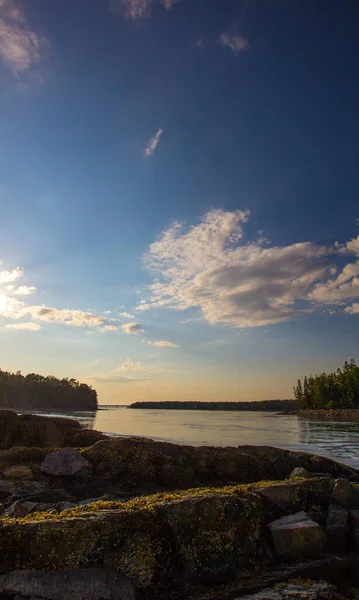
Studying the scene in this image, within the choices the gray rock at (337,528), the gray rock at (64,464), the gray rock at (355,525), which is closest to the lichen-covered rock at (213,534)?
the gray rock at (337,528)

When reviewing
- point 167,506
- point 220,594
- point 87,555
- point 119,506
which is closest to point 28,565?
point 87,555

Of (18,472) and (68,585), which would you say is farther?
(18,472)

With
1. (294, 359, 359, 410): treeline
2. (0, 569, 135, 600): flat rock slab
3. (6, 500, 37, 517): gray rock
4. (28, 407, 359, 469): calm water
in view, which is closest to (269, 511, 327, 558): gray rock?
(0, 569, 135, 600): flat rock slab

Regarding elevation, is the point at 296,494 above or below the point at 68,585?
above

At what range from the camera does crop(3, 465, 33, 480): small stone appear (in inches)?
482

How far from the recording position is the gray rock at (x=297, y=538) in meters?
7.13

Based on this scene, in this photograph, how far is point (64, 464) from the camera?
12867 millimetres

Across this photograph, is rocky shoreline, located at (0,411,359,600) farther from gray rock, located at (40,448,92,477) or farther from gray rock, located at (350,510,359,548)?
gray rock, located at (40,448,92,477)

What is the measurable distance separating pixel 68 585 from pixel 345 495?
6.96 meters

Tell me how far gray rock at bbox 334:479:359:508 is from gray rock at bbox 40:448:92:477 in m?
8.20

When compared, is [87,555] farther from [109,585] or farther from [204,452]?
[204,452]

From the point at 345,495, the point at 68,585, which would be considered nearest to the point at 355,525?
the point at 345,495

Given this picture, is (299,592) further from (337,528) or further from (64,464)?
(64,464)

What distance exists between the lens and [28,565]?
5.47 meters
